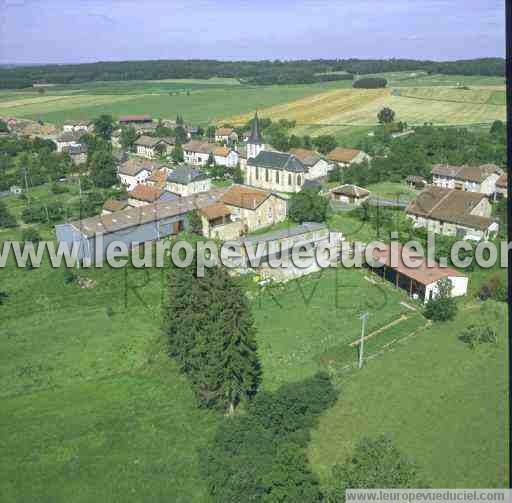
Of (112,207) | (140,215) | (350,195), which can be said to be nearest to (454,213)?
(350,195)

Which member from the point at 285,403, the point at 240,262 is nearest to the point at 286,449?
the point at 285,403

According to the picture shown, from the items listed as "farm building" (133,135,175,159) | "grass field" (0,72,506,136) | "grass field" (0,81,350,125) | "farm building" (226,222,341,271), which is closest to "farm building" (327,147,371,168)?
"grass field" (0,72,506,136)

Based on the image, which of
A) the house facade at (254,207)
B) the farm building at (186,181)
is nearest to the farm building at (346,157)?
the farm building at (186,181)

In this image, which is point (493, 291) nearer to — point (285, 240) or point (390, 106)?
point (285, 240)

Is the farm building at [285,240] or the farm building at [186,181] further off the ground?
the farm building at [186,181]

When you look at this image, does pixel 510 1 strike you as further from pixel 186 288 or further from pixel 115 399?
pixel 115 399

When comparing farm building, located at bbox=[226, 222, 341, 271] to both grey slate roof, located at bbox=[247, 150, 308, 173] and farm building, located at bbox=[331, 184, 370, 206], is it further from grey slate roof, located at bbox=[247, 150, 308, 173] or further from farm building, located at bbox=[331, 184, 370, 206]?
grey slate roof, located at bbox=[247, 150, 308, 173]

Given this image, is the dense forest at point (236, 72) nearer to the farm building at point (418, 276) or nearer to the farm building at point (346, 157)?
the farm building at point (346, 157)
